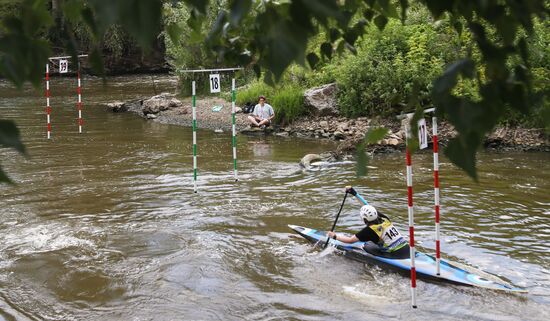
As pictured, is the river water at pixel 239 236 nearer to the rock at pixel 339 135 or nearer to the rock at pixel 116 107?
the rock at pixel 339 135

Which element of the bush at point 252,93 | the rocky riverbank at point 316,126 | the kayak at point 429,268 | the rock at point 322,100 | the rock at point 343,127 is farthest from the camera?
the bush at point 252,93

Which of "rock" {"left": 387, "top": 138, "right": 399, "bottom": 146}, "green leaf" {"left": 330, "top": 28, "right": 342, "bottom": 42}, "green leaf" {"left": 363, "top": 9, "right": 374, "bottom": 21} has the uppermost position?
"green leaf" {"left": 363, "top": 9, "right": 374, "bottom": 21}

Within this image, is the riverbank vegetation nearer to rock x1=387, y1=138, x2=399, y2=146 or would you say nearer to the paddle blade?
rock x1=387, y1=138, x2=399, y2=146

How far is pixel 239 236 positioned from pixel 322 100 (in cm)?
904

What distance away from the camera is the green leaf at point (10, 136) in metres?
1.10

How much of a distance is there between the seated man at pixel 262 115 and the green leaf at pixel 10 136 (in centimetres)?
1492

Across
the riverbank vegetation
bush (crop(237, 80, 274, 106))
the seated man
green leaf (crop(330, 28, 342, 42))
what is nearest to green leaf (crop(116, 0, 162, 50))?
green leaf (crop(330, 28, 342, 42))

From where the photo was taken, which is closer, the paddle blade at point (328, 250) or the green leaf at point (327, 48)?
the green leaf at point (327, 48)

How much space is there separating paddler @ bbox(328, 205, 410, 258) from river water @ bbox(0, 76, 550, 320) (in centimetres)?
26

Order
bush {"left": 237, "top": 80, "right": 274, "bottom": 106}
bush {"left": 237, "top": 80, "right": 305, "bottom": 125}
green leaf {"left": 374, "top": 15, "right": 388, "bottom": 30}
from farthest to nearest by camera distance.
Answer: bush {"left": 237, "top": 80, "right": 274, "bottom": 106} → bush {"left": 237, "top": 80, "right": 305, "bottom": 125} → green leaf {"left": 374, "top": 15, "right": 388, "bottom": 30}

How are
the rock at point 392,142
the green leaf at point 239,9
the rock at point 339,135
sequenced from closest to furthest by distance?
the green leaf at point 239,9 → the rock at point 392,142 → the rock at point 339,135

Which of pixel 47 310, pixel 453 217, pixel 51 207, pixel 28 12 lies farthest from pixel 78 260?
pixel 28 12

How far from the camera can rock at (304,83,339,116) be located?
53.4 ft

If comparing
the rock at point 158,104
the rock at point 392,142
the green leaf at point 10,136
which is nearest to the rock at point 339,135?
the rock at point 392,142
